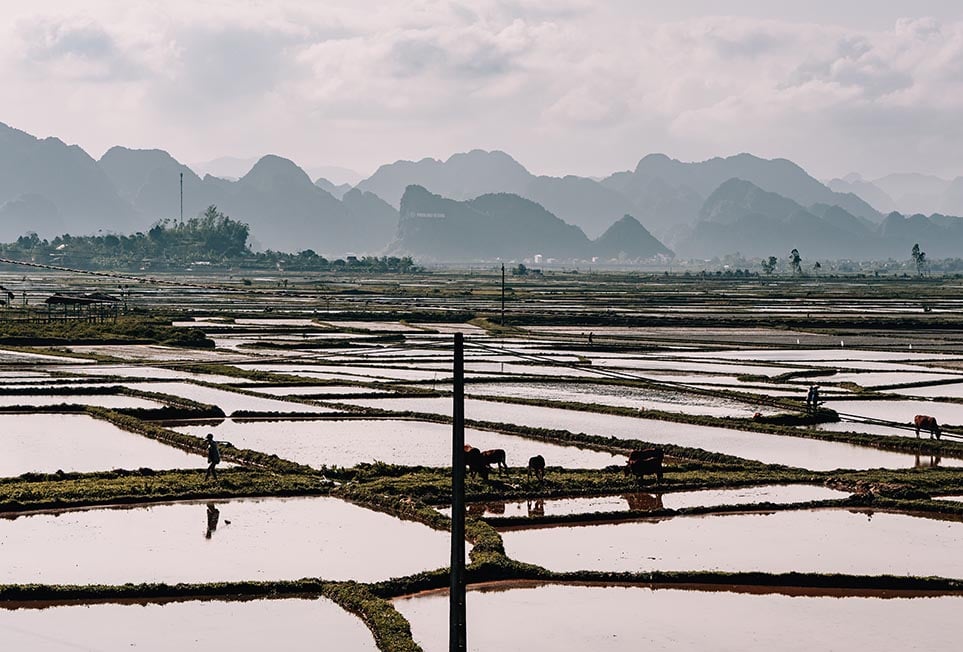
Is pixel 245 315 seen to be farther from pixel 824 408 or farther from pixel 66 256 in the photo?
pixel 66 256

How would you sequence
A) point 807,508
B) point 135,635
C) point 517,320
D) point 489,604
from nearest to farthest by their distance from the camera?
1. point 135,635
2. point 489,604
3. point 807,508
4. point 517,320

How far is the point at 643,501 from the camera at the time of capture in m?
19.1

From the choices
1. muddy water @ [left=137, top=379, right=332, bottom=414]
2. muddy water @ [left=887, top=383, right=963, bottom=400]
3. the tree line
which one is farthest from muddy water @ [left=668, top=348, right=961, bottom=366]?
the tree line

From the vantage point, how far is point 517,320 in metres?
57.9

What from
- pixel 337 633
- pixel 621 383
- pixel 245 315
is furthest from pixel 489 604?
pixel 245 315

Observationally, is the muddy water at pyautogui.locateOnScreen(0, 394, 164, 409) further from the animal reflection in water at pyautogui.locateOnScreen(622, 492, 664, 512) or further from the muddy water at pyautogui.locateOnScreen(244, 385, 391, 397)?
the animal reflection in water at pyautogui.locateOnScreen(622, 492, 664, 512)

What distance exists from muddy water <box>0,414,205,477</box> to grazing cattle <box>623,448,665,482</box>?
309 inches

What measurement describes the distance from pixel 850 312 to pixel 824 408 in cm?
4029

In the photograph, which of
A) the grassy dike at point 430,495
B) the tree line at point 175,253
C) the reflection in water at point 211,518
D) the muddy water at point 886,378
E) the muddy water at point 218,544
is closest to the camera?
the grassy dike at point 430,495

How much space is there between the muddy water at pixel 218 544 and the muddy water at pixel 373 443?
3.88 meters

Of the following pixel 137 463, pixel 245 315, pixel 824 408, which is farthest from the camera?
pixel 245 315

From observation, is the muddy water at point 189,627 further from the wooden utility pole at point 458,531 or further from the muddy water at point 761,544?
the muddy water at point 761,544

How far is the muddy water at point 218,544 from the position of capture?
14359 millimetres


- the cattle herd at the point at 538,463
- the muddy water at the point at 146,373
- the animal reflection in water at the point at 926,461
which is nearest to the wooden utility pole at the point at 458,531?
the cattle herd at the point at 538,463
